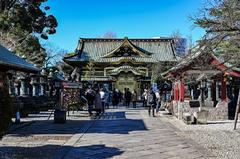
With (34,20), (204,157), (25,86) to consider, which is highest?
(34,20)

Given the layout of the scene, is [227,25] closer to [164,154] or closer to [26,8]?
[164,154]

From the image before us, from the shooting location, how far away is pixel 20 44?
3309 cm

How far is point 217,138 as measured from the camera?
44.4 feet

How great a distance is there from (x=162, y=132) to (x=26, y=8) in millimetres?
28427

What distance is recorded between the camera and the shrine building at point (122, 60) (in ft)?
160

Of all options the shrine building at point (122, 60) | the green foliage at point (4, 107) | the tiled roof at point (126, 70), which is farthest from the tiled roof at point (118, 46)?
the green foliage at point (4, 107)

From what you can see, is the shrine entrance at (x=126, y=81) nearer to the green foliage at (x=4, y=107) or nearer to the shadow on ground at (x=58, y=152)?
the shadow on ground at (x=58, y=152)

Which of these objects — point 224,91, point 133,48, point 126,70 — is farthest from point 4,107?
point 133,48

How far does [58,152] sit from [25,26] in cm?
3027

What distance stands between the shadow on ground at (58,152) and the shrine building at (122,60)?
36.2 m

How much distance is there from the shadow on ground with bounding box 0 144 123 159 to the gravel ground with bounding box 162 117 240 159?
2575mm

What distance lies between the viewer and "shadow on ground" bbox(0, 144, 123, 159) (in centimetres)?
1006

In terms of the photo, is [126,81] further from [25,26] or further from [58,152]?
[58,152]

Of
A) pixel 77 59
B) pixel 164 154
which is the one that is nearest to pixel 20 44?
pixel 77 59
